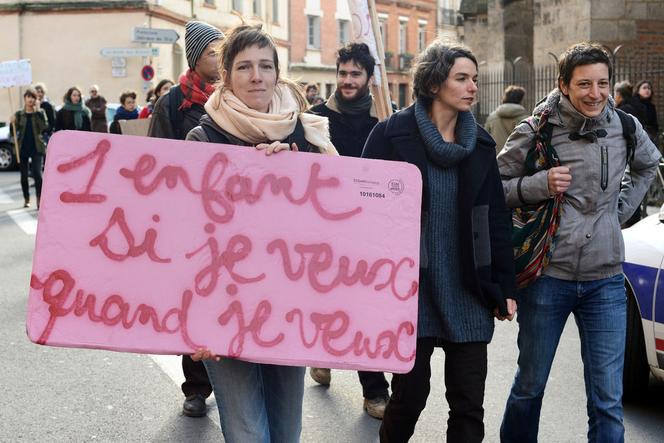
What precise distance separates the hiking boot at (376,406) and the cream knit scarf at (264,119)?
2.32 metres

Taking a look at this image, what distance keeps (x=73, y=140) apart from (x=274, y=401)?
114cm

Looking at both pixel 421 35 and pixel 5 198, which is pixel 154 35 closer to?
pixel 5 198

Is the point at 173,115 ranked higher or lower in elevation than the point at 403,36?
lower

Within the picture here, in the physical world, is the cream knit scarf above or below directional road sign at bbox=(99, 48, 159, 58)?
below

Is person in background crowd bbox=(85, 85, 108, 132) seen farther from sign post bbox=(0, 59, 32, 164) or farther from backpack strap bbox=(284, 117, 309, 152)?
backpack strap bbox=(284, 117, 309, 152)

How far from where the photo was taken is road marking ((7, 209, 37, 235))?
14500 millimetres

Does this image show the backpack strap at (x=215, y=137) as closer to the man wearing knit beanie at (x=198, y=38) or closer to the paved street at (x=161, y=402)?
the man wearing knit beanie at (x=198, y=38)

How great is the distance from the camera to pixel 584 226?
4.50 metres

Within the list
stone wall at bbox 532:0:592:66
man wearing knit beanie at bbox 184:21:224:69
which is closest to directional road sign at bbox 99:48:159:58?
stone wall at bbox 532:0:592:66

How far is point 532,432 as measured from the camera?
4.71 metres

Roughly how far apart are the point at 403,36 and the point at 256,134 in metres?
63.0

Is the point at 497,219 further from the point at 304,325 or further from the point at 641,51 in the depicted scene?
the point at 641,51

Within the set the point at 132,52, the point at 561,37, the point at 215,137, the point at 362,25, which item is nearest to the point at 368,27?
the point at 362,25

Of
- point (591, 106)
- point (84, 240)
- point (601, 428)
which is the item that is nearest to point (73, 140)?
point (84, 240)
